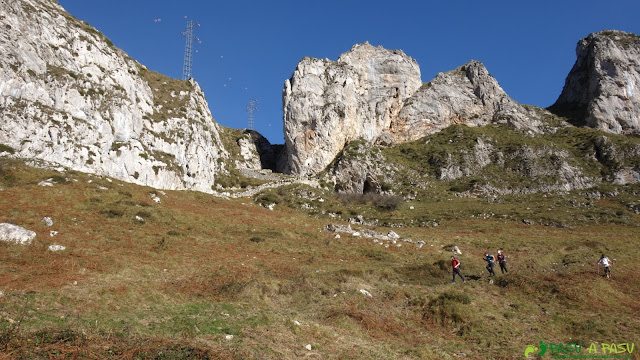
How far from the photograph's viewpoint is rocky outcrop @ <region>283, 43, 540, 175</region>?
93188mm

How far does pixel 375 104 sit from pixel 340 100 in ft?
53.7

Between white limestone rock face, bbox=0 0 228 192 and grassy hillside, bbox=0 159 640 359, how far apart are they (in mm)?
13188

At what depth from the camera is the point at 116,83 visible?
6175 cm

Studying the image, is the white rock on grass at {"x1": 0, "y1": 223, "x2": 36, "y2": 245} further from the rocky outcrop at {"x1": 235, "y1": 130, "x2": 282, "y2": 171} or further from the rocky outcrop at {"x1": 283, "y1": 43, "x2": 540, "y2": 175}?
the rocky outcrop at {"x1": 235, "y1": 130, "x2": 282, "y2": 171}

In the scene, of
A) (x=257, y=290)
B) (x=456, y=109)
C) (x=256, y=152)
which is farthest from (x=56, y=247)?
(x=456, y=109)

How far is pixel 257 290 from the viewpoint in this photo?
59.5 feet

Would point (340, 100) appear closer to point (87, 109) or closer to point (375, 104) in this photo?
point (375, 104)

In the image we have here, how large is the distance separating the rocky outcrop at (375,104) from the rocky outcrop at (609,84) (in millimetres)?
17426

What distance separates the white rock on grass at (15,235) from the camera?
1966cm

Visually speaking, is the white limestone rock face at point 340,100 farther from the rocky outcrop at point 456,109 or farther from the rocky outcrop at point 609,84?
the rocky outcrop at point 609,84

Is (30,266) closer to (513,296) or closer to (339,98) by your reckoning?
(513,296)

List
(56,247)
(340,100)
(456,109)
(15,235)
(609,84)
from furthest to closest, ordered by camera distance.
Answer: (456,109), (609,84), (340,100), (56,247), (15,235)

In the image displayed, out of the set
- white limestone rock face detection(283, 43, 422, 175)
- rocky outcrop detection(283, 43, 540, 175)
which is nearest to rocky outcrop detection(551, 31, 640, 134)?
rocky outcrop detection(283, 43, 540, 175)

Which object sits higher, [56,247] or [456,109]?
[456,109]
